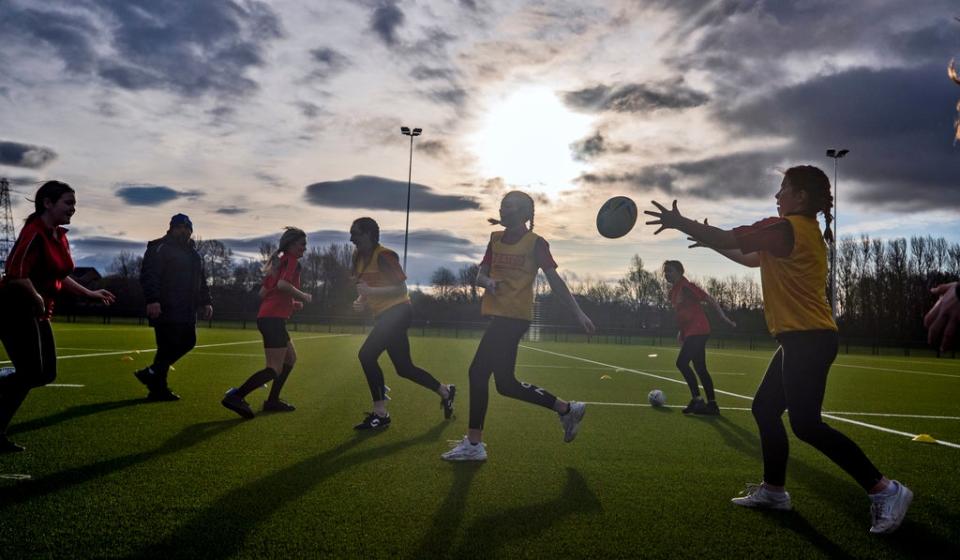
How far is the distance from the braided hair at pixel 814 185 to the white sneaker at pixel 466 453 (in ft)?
9.89

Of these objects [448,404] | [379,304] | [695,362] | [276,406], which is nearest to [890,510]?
[448,404]

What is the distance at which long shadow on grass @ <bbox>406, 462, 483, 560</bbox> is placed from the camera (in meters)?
3.24

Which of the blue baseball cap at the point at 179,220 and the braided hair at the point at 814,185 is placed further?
the blue baseball cap at the point at 179,220

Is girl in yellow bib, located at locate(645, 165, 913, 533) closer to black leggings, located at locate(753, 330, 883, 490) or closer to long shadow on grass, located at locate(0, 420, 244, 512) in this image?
black leggings, located at locate(753, 330, 883, 490)

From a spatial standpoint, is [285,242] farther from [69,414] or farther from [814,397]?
[814,397]

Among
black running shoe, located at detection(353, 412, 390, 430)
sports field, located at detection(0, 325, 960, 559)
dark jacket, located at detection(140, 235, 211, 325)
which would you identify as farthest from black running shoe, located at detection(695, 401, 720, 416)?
dark jacket, located at detection(140, 235, 211, 325)

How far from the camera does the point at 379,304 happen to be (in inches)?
267

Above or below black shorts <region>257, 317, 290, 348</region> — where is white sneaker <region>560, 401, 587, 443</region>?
below

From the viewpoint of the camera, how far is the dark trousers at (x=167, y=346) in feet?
26.7

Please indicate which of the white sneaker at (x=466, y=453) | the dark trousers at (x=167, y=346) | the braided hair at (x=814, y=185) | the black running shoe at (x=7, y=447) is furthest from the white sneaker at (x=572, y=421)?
the dark trousers at (x=167, y=346)

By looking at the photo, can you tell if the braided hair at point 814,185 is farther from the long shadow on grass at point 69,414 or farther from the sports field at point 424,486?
the long shadow on grass at point 69,414

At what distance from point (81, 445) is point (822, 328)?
562 centimetres

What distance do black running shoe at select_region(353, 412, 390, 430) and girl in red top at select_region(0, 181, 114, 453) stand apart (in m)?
2.74

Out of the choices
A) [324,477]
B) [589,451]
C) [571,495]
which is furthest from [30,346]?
[589,451]
